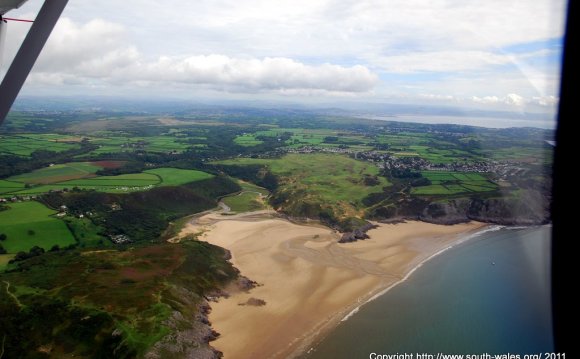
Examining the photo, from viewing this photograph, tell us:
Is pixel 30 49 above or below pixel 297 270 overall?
above

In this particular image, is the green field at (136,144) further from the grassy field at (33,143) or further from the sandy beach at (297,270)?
the sandy beach at (297,270)

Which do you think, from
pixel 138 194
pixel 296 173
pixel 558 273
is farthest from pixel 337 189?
pixel 558 273

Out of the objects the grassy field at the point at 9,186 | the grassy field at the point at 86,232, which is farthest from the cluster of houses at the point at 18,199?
the grassy field at the point at 86,232

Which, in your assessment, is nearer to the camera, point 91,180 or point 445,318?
point 445,318

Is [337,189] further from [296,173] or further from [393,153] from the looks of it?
[393,153]

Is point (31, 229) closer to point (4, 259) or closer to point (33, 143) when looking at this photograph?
point (4, 259)

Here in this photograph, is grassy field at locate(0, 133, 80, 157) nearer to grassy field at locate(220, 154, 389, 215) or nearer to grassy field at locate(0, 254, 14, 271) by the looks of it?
grassy field at locate(220, 154, 389, 215)

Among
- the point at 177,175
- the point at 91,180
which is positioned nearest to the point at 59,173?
the point at 91,180

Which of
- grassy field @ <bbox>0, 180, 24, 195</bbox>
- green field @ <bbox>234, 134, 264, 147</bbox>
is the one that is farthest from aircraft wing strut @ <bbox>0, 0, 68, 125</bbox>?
green field @ <bbox>234, 134, 264, 147</bbox>
